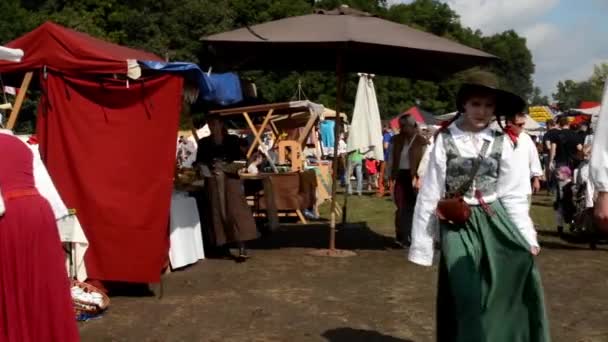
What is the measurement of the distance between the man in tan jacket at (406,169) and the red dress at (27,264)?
692 centimetres

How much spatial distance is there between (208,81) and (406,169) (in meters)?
3.54

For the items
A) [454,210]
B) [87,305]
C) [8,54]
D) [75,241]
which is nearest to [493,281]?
[454,210]

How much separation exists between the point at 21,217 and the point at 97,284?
3.58 metres

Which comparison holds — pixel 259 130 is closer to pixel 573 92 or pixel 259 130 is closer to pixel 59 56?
pixel 59 56

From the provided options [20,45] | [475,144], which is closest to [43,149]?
[20,45]

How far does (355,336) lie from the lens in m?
6.53

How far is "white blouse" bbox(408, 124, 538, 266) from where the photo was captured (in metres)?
4.98

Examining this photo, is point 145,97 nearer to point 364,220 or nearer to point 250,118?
point 250,118

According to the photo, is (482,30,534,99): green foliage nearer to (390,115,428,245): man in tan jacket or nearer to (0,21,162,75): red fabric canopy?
(390,115,428,245): man in tan jacket

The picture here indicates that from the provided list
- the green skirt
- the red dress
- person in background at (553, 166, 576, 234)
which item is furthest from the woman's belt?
person in background at (553, 166, 576, 234)

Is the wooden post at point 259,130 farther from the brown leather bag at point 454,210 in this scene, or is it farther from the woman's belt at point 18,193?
Result: the woman's belt at point 18,193

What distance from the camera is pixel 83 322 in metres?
6.92

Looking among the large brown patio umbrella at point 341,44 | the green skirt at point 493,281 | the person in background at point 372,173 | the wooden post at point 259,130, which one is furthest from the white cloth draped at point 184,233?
the person in background at point 372,173

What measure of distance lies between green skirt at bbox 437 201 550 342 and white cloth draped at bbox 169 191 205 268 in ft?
15.8
